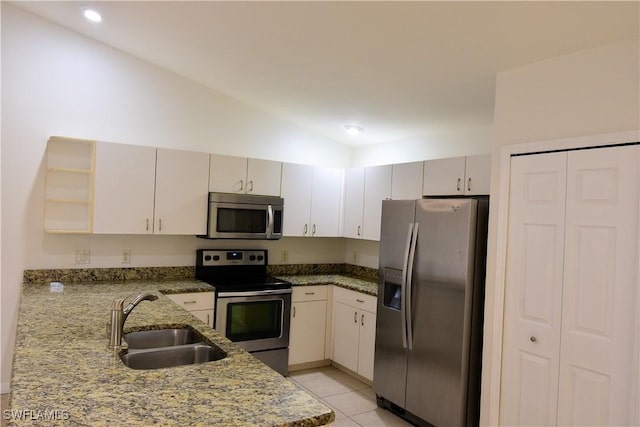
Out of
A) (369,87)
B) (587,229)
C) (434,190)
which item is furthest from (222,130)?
(587,229)

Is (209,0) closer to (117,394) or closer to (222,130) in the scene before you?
(222,130)

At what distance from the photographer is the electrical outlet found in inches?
145

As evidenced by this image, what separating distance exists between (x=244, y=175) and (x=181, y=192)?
607 mm

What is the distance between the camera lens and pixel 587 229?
2.36 meters

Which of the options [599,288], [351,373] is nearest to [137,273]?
[351,373]

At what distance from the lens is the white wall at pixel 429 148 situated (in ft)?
12.5

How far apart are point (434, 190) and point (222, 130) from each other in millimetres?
2092

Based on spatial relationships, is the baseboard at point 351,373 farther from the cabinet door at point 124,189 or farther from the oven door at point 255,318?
the cabinet door at point 124,189

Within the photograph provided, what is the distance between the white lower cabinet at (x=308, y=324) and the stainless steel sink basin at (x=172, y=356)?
6.84 feet

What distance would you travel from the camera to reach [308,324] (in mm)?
4293

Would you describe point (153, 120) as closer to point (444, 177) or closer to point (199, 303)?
point (199, 303)

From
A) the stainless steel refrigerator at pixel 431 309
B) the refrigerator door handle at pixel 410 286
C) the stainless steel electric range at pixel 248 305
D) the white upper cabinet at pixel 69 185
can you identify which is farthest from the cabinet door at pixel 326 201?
the white upper cabinet at pixel 69 185

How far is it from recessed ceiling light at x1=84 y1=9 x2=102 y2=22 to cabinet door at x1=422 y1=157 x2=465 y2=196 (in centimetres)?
277

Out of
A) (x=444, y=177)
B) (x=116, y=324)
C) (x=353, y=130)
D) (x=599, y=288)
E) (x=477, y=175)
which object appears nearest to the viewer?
(x=116, y=324)
